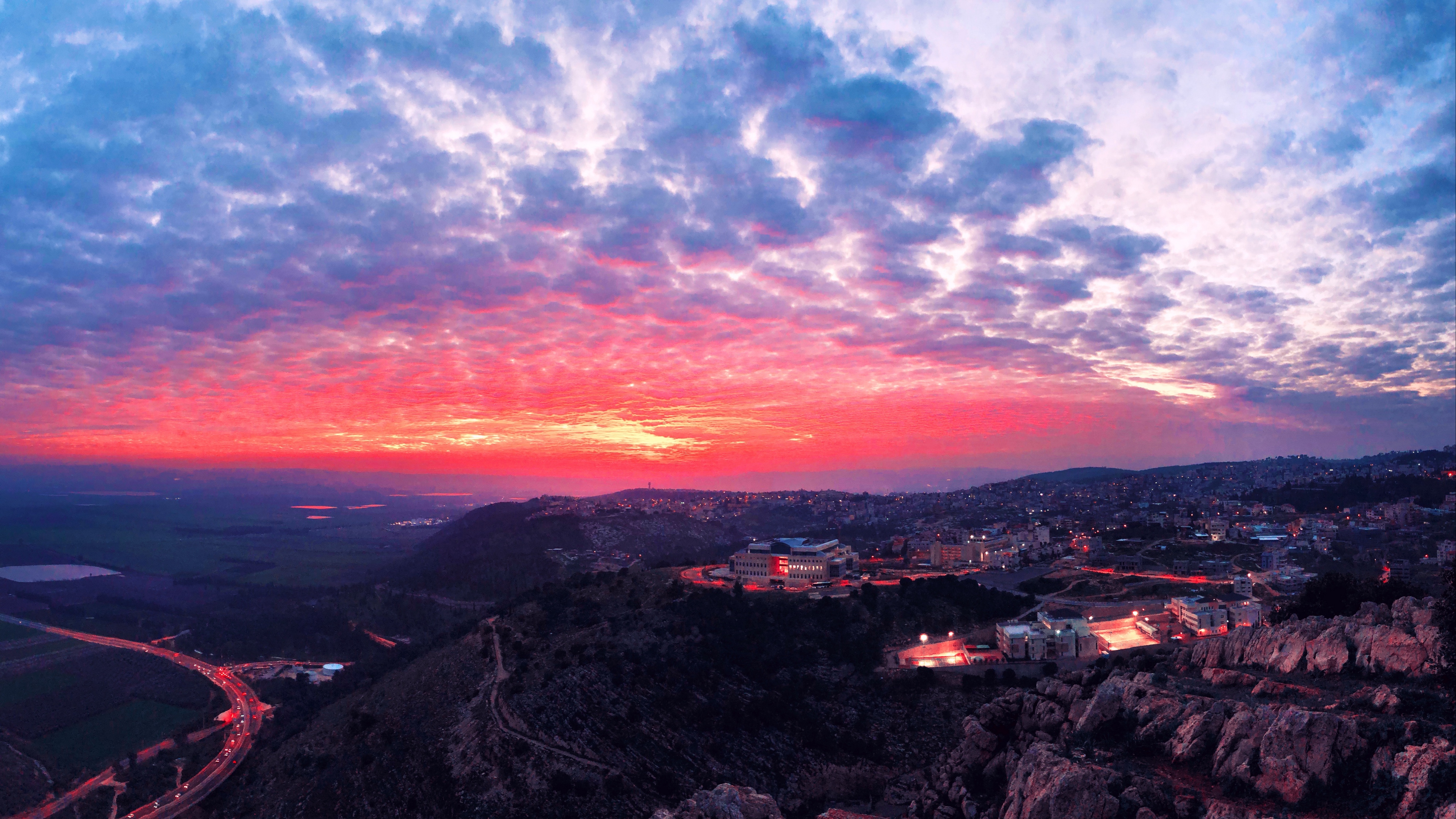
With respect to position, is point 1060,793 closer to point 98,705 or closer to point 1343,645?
point 1343,645

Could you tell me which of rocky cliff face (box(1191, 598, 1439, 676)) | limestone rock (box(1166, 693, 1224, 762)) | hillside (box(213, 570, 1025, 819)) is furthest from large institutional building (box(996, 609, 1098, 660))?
limestone rock (box(1166, 693, 1224, 762))

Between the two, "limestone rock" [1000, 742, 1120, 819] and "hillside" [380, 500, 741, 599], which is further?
"hillside" [380, 500, 741, 599]

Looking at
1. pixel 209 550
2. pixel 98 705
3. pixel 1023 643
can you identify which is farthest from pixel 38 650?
pixel 1023 643

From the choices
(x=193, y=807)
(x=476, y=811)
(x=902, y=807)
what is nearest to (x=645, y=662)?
(x=476, y=811)

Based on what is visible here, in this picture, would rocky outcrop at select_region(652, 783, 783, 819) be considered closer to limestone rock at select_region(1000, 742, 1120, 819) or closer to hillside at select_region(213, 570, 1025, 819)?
limestone rock at select_region(1000, 742, 1120, 819)

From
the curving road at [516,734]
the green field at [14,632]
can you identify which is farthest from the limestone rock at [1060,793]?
the green field at [14,632]

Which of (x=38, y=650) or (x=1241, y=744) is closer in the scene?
(x=1241, y=744)
